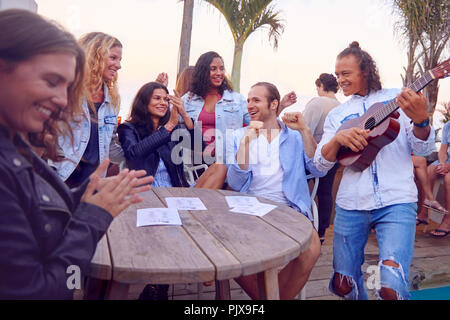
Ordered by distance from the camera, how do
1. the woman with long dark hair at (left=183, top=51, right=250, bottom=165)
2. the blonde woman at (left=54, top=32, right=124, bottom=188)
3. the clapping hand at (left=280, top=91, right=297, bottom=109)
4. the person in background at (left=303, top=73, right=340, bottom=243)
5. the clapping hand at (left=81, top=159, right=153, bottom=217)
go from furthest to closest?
the person in background at (left=303, top=73, right=340, bottom=243) < the woman with long dark hair at (left=183, top=51, right=250, bottom=165) < the clapping hand at (left=280, top=91, right=297, bottom=109) < the blonde woman at (left=54, top=32, right=124, bottom=188) < the clapping hand at (left=81, top=159, right=153, bottom=217)

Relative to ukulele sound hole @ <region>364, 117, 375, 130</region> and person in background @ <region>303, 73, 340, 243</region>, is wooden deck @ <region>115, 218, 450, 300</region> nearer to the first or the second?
person in background @ <region>303, 73, 340, 243</region>

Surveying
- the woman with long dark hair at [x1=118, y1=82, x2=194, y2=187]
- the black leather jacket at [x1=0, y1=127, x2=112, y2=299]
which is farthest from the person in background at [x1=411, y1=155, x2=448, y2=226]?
the black leather jacket at [x1=0, y1=127, x2=112, y2=299]

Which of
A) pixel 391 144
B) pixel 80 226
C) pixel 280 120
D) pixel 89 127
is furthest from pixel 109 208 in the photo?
pixel 280 120

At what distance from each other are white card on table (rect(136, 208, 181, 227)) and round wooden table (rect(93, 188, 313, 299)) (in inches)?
1.1

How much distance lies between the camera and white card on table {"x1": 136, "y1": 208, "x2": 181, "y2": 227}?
1368 millimetres

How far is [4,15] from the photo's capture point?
77 centimetres

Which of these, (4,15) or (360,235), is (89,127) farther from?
(360,235)

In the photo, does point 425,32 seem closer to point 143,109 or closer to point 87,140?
point 143,109

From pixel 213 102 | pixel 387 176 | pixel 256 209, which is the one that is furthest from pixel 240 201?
pixel 213 102

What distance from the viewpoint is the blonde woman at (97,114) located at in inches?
60.1

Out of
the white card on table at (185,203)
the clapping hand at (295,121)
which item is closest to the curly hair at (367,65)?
the clapping hand at (295,121)

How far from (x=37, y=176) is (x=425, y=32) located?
8979mm

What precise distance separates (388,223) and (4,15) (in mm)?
1707

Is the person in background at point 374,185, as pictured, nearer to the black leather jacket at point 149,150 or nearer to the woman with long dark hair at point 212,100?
the black leather jacket at point 149,150
